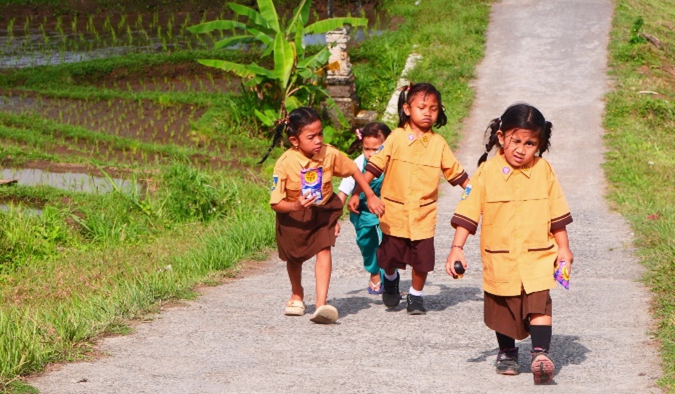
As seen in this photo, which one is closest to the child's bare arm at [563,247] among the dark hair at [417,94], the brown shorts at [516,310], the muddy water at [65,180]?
the brown shorts at [516,310]

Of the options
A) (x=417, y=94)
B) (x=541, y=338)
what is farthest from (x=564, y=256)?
(x=417, y=94)

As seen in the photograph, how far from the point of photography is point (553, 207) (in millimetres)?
5656

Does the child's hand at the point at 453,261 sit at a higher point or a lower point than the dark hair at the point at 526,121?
lower

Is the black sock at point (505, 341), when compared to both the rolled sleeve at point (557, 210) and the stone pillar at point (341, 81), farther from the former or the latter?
the stone pillar at point (341, 81)

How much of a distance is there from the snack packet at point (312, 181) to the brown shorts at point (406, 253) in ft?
1.89

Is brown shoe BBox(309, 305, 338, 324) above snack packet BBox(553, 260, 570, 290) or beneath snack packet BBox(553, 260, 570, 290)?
beneath

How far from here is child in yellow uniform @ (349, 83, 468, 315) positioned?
686 cm

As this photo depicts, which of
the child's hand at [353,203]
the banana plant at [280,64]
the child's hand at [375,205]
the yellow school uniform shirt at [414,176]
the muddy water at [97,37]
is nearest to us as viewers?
the child's hand at [375,205]

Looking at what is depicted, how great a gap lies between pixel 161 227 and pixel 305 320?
4.76 m

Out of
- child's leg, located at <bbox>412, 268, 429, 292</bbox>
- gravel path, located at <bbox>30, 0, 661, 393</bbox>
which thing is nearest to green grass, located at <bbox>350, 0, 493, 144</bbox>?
gravel path, located at <bbox>30, 0, 661, 393</bbox>

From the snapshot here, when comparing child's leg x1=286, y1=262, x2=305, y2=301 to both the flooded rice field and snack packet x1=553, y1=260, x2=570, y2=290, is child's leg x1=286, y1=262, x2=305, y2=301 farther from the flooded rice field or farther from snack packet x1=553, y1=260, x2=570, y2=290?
the flooded rice field

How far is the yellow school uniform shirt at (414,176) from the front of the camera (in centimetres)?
686

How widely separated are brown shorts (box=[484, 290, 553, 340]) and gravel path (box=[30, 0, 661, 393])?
24 centimetres

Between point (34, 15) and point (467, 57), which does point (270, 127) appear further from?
point (34, 15)
